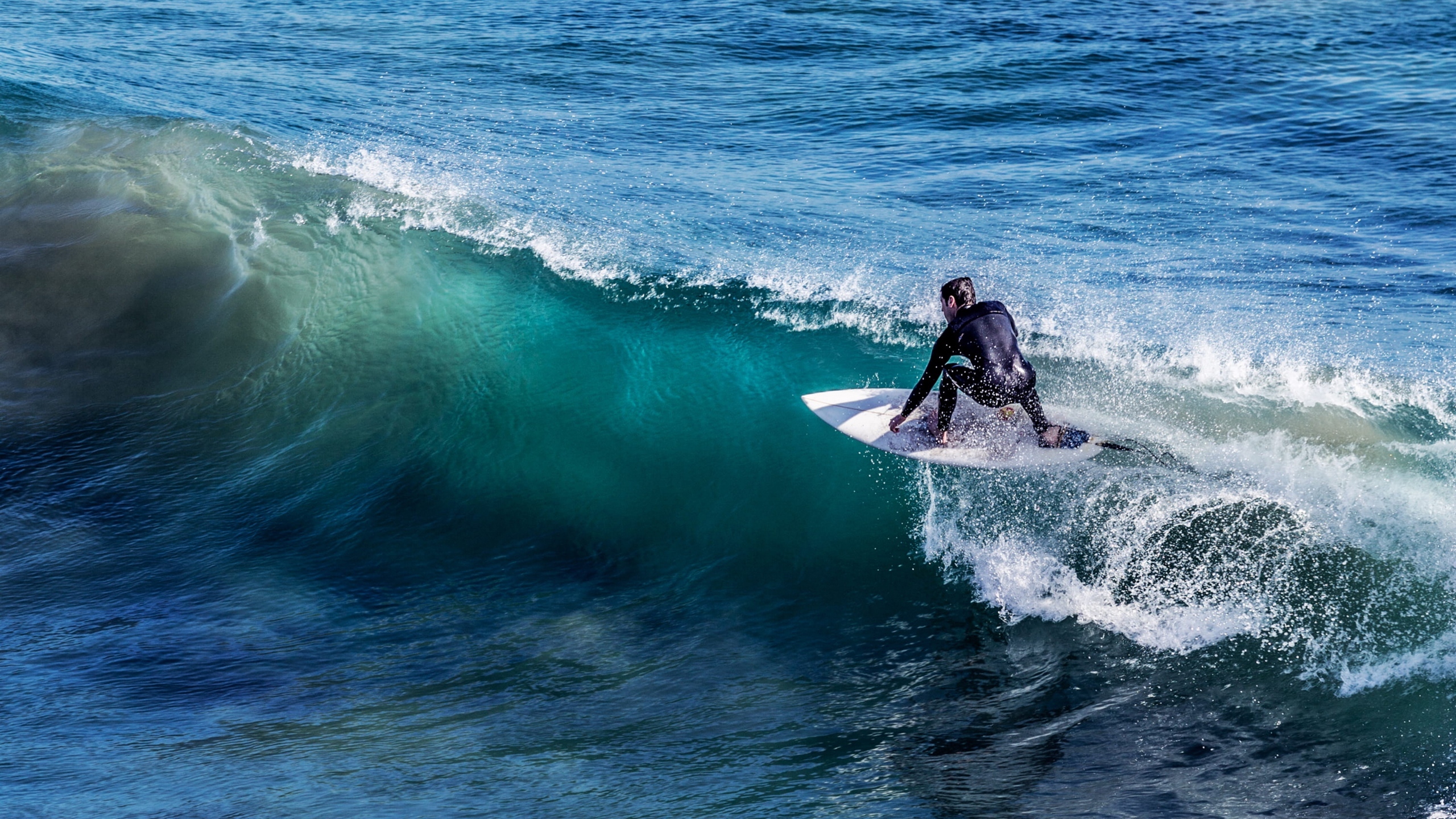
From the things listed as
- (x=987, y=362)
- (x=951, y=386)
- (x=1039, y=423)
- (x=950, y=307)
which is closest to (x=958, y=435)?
(x=951, y=386)

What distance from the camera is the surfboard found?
8.06m

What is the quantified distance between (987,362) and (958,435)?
29.2 inches

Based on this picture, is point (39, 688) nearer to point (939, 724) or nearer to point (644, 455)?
point (644, 455)

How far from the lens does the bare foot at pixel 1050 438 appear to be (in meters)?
8.11

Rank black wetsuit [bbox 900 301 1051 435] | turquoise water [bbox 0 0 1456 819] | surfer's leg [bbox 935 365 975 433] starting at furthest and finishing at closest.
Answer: surfer's leg [bbox 935 365 975 433] → black wetsuit [bbox 900 301 1051 435] → turquoise water [bbox 0 0 1456 819]

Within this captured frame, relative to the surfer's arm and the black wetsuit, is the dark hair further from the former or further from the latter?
the surfer's arm

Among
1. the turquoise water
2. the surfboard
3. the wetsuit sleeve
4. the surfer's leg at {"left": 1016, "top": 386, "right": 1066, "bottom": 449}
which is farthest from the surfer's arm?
the turquoise water

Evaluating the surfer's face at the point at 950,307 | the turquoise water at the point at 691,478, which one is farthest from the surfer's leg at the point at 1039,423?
the surfer's face at the point at 950,307

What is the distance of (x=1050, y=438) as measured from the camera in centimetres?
811

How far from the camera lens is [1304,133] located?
1864 centimetres

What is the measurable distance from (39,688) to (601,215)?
8624 millimetres

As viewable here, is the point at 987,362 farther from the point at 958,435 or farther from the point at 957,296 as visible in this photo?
the point at 958,435

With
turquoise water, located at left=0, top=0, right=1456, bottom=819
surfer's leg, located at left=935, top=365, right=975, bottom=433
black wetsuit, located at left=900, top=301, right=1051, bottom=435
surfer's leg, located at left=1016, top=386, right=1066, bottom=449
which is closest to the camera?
turquoise water, located at left=0, top=0, right=1456, bottom=819

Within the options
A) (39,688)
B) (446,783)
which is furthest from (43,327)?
(446,783)
